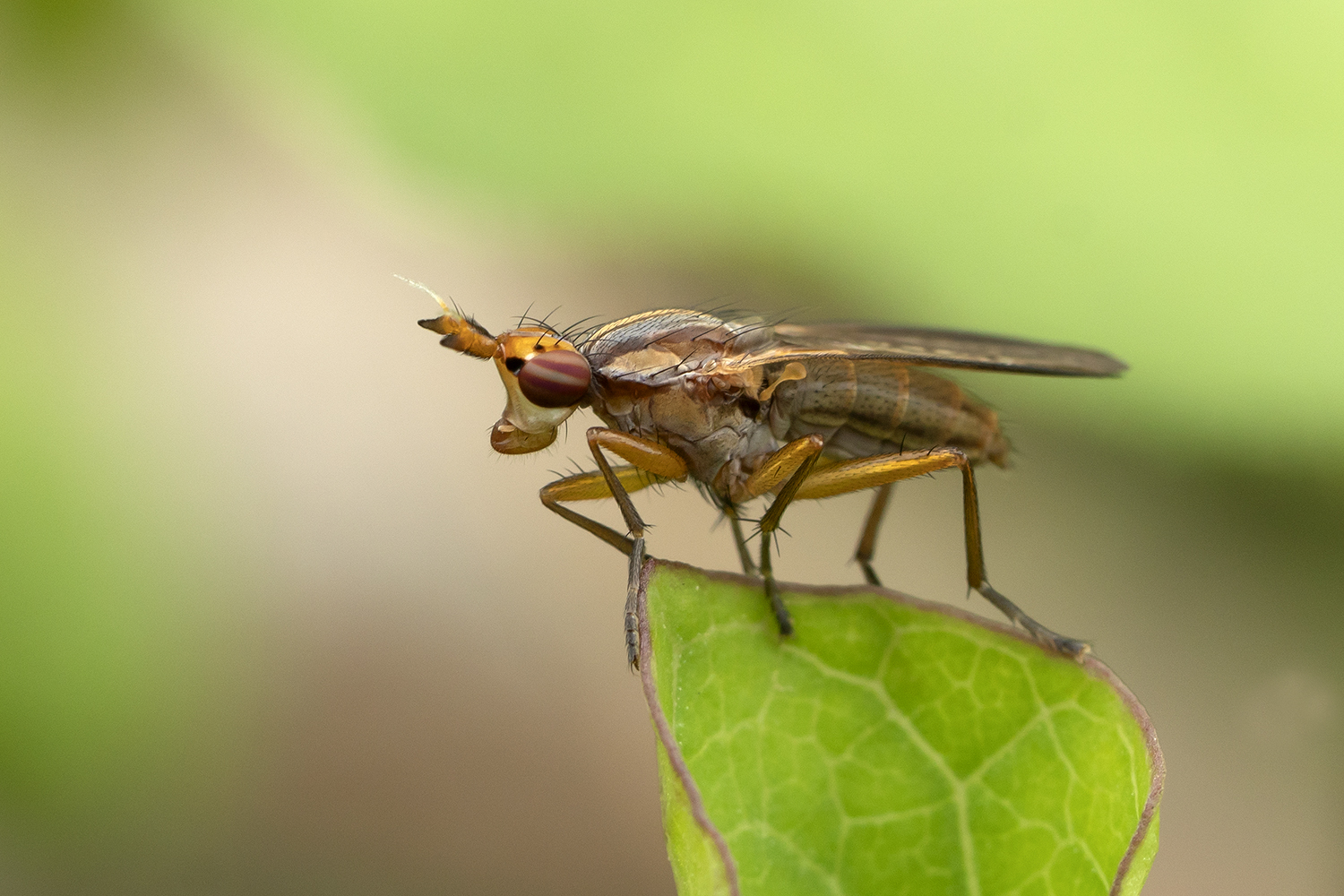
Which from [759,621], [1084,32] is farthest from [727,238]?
[759,621]

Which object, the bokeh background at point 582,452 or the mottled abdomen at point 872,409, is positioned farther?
the bokeh background at point 582,452

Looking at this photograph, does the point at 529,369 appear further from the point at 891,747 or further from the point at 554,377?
the point at 891,747

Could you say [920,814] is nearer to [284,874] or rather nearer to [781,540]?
[284,874]

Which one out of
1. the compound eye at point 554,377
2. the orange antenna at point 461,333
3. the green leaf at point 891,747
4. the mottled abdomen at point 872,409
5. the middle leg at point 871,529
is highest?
the orange antenna at point 461,333

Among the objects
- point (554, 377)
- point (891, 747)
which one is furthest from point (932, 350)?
point (891, 747)

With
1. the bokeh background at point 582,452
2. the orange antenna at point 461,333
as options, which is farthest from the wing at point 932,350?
the bokeh background at point 582,452

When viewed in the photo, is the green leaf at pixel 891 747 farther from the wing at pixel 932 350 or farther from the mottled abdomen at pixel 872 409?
the mottled abdomen at pixel 872 409
